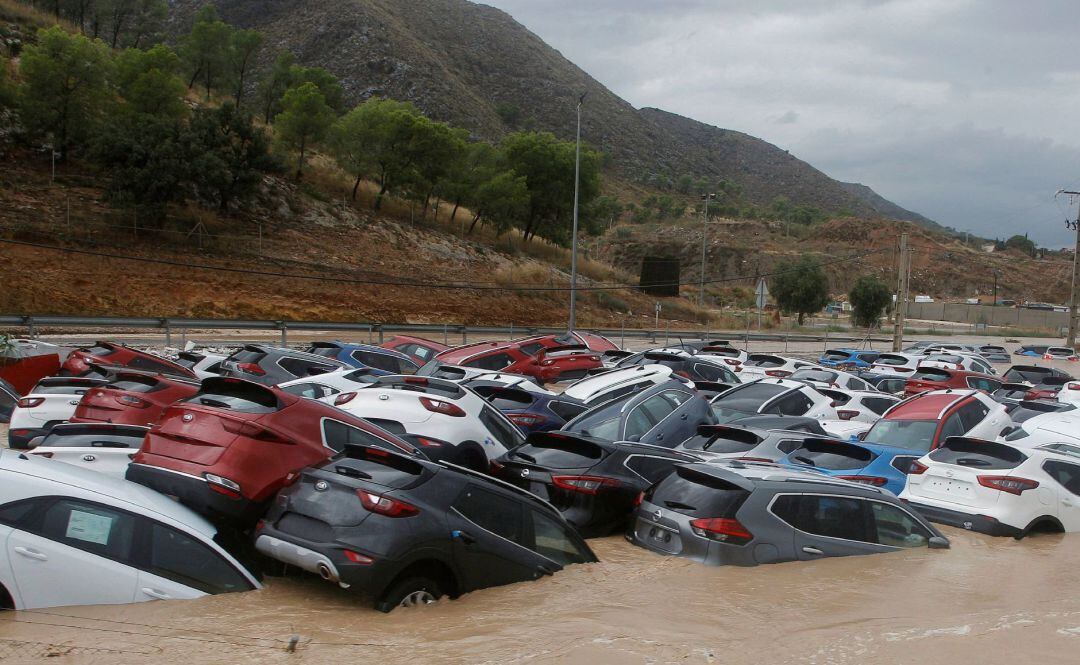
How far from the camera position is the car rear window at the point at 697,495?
26.0ft

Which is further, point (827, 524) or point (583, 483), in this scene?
point (583, 483)

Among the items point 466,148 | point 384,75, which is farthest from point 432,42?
point 466,148

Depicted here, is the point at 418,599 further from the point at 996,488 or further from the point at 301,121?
the point at 301,121

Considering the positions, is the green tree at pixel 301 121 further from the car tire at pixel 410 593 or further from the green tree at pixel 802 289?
the car tire at pixel 410 593

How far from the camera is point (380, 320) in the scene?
4278 cm

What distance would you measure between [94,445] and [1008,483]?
32.8 feet

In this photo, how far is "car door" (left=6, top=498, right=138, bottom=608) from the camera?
5508 millimetres

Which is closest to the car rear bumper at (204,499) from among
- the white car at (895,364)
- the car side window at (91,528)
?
the car side window at (91,528)

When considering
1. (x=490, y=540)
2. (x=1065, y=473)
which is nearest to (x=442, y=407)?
(x=490, y=540)

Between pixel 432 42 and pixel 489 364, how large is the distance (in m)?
141

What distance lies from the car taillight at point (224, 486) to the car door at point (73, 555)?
110 centimetres

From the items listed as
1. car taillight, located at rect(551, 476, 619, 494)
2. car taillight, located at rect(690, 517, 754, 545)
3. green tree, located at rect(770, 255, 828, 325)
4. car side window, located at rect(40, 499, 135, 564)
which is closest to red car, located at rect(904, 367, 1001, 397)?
car taillight, located at rect(551, 476, 619, 494)

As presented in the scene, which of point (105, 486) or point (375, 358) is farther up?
point (105, 486)

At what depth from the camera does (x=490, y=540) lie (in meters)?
6.71
